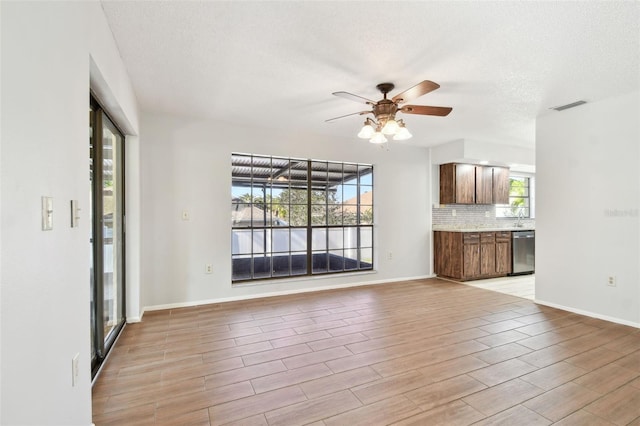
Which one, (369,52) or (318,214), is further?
(318,214)

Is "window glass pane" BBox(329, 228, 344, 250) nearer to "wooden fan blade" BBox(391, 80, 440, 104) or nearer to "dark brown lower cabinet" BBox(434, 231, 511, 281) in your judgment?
"dark brown lower cabinet" BBox(434, 231, 511, 281)

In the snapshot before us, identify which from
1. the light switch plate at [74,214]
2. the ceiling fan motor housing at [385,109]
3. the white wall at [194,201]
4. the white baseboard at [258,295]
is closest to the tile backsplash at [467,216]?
the white baseboard at [258,295]

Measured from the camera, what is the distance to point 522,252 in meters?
6.19

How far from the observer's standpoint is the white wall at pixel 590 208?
3.38m

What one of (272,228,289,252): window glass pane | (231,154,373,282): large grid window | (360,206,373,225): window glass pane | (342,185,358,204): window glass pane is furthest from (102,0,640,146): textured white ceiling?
(360,206,373,225): window glass pane

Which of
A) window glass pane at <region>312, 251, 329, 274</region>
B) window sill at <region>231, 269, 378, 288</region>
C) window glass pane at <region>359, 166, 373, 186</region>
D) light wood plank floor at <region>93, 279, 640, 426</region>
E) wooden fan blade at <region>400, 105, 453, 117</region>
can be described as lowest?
light wood plank floor at <region>93, 279, 640, 426</region>

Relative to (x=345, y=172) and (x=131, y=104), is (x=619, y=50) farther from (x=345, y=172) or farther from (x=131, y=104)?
(x=131, y=104)

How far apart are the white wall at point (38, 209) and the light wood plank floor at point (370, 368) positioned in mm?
726

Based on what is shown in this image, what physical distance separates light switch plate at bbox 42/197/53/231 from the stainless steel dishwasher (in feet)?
22.2

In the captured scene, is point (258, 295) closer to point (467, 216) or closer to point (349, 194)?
point (349, 194)

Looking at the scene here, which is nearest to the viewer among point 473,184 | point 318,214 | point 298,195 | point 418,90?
point 418,90

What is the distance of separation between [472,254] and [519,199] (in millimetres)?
2912

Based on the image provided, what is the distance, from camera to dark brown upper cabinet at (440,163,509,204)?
5887 millimetres

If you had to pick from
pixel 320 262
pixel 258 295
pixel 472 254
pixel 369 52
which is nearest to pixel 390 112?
pixel 369 52
